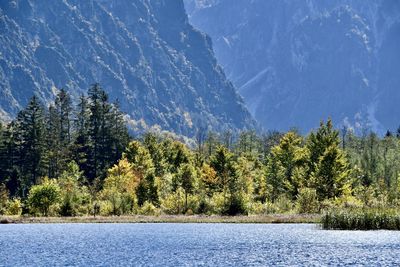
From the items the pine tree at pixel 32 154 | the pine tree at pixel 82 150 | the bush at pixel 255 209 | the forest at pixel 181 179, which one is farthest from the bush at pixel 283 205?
the pine tree at pixel 82 150

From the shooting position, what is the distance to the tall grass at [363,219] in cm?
8500

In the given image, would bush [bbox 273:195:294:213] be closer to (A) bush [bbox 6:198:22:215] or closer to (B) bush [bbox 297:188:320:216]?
(B) bush [bbox 297:188:320:216]

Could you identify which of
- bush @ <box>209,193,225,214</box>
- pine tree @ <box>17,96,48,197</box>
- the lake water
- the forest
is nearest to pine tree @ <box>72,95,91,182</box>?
the forest

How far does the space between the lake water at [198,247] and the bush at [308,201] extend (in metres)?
21.8

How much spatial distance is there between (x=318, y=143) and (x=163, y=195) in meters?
34.4

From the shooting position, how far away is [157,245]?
73.8 metres

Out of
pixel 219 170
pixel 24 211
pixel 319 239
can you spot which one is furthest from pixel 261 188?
pixel 319 239

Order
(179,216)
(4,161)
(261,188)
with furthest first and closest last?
1. (4,161)
2. (261,188)
3. (179,216)

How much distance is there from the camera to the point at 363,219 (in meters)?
85.4

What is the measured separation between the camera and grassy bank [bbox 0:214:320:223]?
113 metres

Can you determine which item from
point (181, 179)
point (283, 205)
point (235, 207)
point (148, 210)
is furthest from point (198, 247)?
point (148, 210)

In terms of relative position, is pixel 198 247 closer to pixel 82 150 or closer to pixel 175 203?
pixel 175 203

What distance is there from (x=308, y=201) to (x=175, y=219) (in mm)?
23409

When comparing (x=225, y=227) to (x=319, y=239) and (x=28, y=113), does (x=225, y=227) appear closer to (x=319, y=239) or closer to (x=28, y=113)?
(x=319, y=239)
